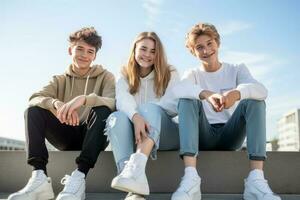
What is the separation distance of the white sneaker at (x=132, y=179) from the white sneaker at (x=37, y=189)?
2.16 feet

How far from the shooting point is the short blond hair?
11.8 ft

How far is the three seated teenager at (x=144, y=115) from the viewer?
280cm

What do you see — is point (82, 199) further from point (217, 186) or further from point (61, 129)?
point (217, 186)

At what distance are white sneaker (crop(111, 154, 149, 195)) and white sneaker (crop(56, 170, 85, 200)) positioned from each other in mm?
351

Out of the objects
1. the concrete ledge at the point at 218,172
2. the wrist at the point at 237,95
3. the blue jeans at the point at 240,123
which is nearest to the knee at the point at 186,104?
the blue jeans at the point at 240,123

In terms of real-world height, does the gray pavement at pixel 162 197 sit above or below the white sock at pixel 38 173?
below

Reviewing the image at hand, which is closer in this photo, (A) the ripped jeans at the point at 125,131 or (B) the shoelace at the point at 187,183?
(B) the shoelace at the point at 187,183

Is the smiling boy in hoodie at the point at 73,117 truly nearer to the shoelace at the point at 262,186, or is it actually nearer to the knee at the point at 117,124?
the knee at the point at 117,124

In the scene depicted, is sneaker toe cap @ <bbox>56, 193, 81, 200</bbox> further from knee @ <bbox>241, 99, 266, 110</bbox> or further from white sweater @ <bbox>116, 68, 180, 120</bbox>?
knee @ <bbox>241, 99, 266, 110</bbox>

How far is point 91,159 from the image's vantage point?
Answer: 2912 millimetres

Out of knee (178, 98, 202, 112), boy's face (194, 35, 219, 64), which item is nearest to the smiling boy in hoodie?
knee (178, 98, 202, 112)

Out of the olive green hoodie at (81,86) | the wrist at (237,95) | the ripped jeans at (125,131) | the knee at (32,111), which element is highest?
the olive green hoodie at (81,86)

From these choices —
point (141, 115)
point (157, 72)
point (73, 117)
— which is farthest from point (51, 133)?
point (157, 72)

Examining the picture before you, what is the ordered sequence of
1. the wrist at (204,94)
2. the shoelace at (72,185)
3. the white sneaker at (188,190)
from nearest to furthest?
the white sneaker at (188,190) < the shoelace at (72,185) < the wrist at (204,94)
